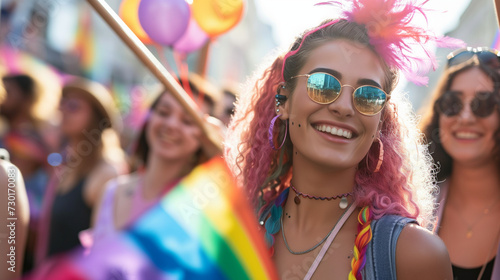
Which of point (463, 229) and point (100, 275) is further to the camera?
point (463, 229)

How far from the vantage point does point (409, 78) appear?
1.85 metres

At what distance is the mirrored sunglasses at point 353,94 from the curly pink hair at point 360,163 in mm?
110

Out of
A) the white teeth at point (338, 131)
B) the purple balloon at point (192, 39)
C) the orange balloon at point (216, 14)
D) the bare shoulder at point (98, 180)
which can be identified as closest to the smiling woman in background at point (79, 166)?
the bare shoulder at point (98, 180)

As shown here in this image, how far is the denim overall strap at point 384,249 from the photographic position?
159cm

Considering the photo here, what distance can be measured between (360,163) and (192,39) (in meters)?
1.28

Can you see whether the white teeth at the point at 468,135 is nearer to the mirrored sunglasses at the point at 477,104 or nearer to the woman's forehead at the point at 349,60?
the mirrored sunglasses at the point at 477,104

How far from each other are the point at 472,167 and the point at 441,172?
6.4 inches

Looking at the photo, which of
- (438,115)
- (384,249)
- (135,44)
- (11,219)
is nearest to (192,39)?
(135,44)

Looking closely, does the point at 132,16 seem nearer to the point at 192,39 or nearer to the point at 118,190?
the point at 192,39

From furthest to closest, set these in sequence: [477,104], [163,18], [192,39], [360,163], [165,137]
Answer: [165,137] < [192,39] < [163,18] < [477,104] < [360,163]

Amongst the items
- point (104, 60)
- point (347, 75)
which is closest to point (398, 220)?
point (347, 75)

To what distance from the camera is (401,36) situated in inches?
69.5

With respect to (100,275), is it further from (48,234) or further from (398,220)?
(48,234)

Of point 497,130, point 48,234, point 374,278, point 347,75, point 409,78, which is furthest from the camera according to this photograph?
point 48,234
